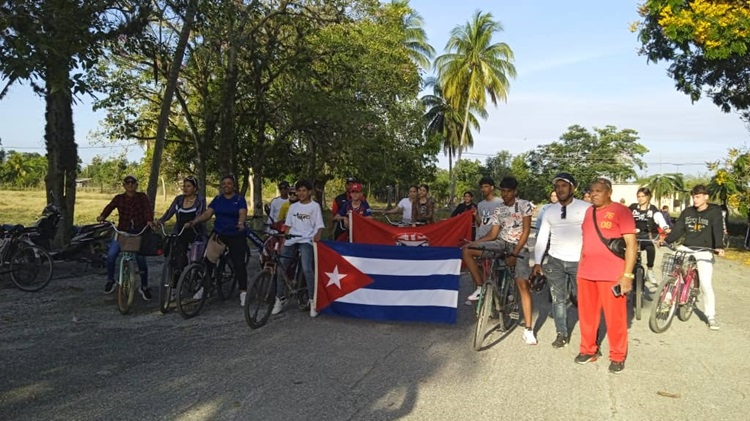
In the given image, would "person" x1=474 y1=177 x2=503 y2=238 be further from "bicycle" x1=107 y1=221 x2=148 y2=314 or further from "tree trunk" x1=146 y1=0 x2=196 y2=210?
"tree trunk" x1=146 y1=0 x2=196 y2=210

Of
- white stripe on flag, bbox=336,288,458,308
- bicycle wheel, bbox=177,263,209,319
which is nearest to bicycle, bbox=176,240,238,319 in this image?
bicycle wheel, bbox=177,263,209,319

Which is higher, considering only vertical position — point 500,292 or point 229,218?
point 229,218

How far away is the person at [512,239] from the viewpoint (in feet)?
22.2

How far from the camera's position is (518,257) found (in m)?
6.75

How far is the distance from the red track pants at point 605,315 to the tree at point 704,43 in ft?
37.8

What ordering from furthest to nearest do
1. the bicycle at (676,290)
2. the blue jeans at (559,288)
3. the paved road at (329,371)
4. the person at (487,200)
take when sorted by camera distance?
the person at (487,200), the bicycle at (676,290), the blue jeans at (559,288), the paved road at (329,371)

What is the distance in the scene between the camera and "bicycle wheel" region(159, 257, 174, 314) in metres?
7.45

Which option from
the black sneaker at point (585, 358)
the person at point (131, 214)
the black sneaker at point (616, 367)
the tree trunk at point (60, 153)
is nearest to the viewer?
the black sneaker at point (616, 367)

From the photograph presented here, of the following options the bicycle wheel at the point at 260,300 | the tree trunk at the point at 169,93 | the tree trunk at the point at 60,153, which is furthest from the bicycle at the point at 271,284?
the tree trunk at the point at 60,153

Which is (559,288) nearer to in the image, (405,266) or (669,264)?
(405,266)

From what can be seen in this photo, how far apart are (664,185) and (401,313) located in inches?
2413

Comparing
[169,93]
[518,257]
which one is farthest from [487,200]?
[169,93]

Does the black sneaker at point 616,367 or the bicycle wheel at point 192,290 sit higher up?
the bicycle wheel at point 192,290

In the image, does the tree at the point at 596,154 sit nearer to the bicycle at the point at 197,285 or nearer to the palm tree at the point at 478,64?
the palm tree at the point at 478,64
